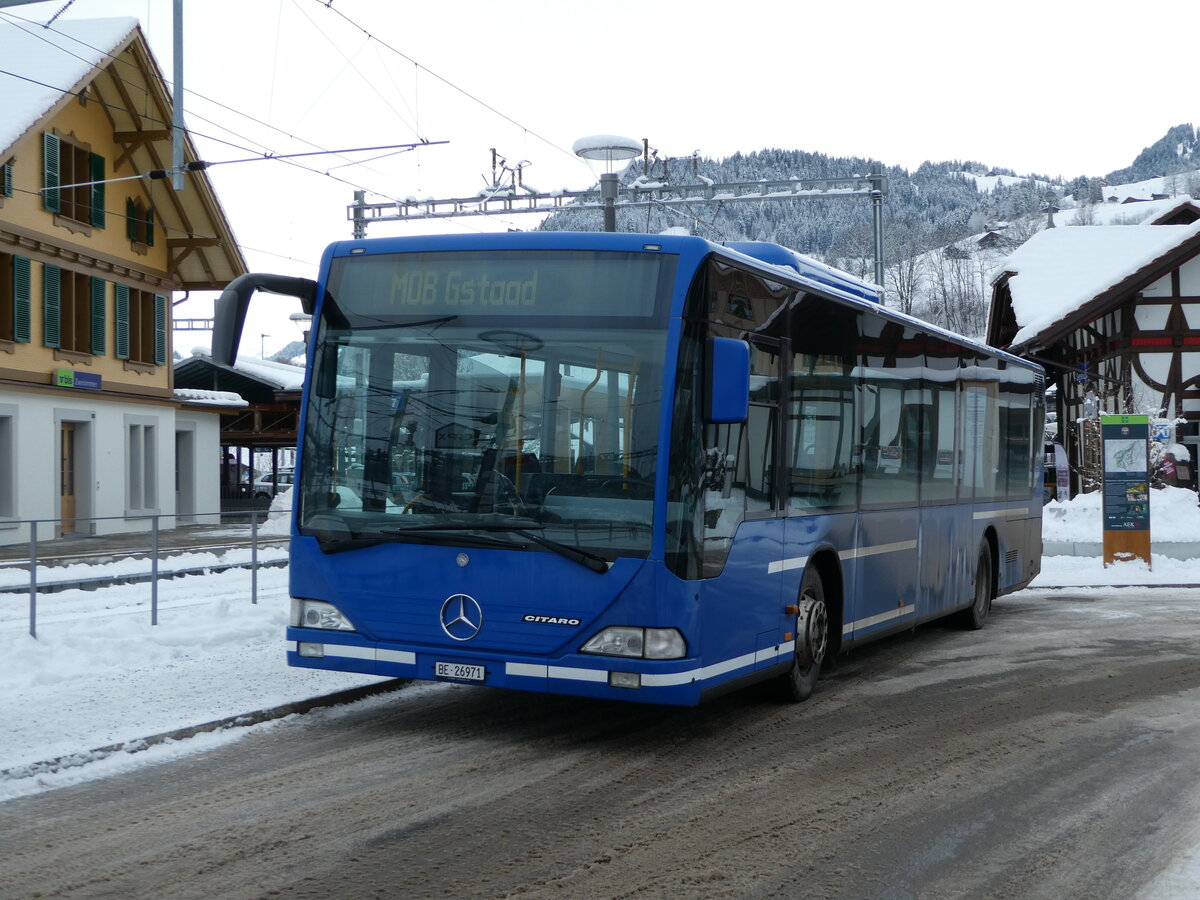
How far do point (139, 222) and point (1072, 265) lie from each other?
2511 centimetres

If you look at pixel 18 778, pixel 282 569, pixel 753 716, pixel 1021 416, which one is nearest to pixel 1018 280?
pixel 1021 416

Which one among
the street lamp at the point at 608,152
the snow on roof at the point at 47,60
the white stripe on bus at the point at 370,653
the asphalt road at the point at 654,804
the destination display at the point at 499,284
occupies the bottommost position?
the asphalt road at the point at 654,804

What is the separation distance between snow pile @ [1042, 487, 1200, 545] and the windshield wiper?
17.3m

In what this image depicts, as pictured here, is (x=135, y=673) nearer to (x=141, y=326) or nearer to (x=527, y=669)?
(x=527, y=669)

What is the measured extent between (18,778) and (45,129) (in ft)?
73.9

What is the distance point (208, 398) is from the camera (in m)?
33.1

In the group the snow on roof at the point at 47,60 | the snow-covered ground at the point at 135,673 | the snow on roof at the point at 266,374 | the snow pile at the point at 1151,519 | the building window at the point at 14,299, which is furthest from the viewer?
the snow on roof at the point at 266,374

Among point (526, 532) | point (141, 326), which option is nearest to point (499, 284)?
point (526, 532)

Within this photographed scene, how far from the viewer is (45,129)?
85.8 feet

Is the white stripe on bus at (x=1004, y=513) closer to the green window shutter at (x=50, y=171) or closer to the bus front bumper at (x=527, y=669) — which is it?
the bus front bumper at (x=527, y=669)

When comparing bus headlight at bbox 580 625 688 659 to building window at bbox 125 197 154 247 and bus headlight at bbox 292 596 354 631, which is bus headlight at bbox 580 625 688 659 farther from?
building window at bbox 125 197 154 247

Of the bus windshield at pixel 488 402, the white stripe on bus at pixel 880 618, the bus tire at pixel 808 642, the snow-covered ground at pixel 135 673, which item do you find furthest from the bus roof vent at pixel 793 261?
the snow-covered ground at pixel 135 673

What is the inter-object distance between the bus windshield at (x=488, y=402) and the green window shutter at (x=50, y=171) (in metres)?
20.8

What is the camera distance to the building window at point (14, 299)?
25094 mm
